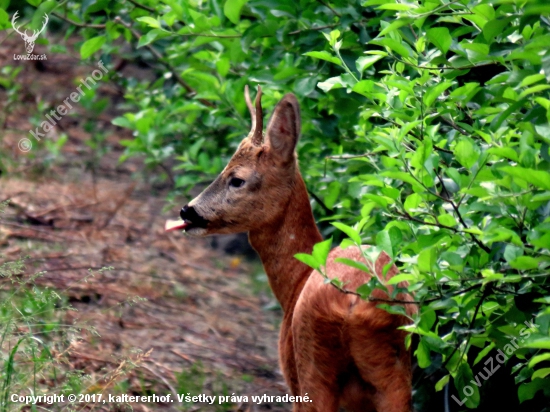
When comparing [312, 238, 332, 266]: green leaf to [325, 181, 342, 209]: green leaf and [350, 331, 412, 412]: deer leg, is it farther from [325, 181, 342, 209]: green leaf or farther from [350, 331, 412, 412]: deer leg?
[325, 181, 342, 209]: green leaf

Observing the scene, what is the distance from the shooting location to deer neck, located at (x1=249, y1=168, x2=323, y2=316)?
4.24 metres

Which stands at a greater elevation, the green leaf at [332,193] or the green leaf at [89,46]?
the green leaf at [89,46]

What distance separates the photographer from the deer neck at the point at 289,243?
4.24 metres

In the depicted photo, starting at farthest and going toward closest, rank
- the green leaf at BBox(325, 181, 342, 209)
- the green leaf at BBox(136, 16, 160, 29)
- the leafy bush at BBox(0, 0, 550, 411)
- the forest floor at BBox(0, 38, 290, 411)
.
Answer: the forest floor at BBox(0, 38, 290, 411) → the green leaf at BBox(325, 181, 342, 209) → the green leaf at BBox(136, 16, 160, 29) → the leafy bush at BBox(0, 0, 550, 411)

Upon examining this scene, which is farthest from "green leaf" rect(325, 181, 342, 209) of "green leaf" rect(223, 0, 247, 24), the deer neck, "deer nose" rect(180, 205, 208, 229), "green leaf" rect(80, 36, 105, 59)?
"green leaf" rect(80, 36, 105, 59)

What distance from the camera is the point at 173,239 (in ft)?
25.9

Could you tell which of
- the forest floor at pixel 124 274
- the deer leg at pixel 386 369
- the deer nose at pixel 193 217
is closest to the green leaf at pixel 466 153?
the deer leg at pixel 386 369

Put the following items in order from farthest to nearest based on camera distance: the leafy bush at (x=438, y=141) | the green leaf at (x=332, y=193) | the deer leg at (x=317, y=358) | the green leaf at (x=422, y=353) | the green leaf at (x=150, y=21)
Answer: the green leaf at (x=332, y=193), the green leaf at (x=150, y=21), the deer leg at (x=317, y=358), the green leaf at (x=422, y=353), the leafy bush at (x=438, y=141)

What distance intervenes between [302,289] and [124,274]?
2.78m

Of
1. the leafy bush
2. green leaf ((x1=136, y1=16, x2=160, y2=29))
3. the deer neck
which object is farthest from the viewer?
green leaf ((x1=136, y1=16, x2=160, y2=29))

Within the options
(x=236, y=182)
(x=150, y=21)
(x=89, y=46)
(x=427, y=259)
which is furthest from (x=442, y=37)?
(x=89, y=46)

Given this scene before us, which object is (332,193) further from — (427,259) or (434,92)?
(427,259)

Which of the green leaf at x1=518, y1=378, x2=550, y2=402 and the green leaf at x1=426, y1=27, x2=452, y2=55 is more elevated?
the green leaf at x1=426, y1=27, x2=452, y2=55

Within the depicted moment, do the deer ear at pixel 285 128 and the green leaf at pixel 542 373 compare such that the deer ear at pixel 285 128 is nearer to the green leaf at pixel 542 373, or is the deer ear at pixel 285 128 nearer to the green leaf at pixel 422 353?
the green leaf at pixel 422 353
